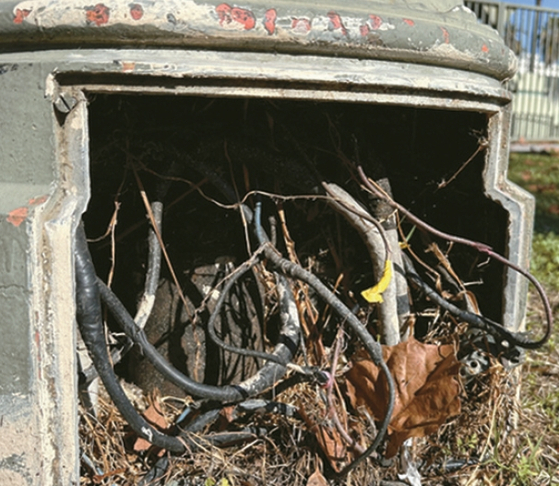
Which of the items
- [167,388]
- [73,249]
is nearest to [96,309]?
[73,249]

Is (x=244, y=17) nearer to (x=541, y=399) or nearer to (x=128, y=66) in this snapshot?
(x=128, y=66)

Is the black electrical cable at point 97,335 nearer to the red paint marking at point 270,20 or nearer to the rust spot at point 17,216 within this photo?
the rust spot at point 17,216

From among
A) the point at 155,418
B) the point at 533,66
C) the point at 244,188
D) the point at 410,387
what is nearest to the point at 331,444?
the point at 410,387

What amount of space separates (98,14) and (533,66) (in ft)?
50.1

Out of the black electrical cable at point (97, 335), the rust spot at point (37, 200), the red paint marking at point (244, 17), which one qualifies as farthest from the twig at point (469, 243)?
the rust spot at point (37, 200)

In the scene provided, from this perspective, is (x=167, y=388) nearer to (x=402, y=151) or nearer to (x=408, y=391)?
(x=408, y=391)

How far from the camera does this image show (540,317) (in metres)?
3.18

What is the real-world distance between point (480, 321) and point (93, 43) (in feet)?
4.15

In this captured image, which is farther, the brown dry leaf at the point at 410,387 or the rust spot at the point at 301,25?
the brown dry leaf at the point at 410,387

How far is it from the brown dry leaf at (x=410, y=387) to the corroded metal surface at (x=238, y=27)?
2.41ft

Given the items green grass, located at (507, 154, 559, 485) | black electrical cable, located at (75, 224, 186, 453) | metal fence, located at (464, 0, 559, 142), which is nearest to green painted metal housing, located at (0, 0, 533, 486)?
black electrical cable, located at (75, 224, 186, 453)

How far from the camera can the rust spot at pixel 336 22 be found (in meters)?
1.47

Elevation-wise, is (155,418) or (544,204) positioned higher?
(155,418)

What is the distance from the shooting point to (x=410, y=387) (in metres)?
1.79
